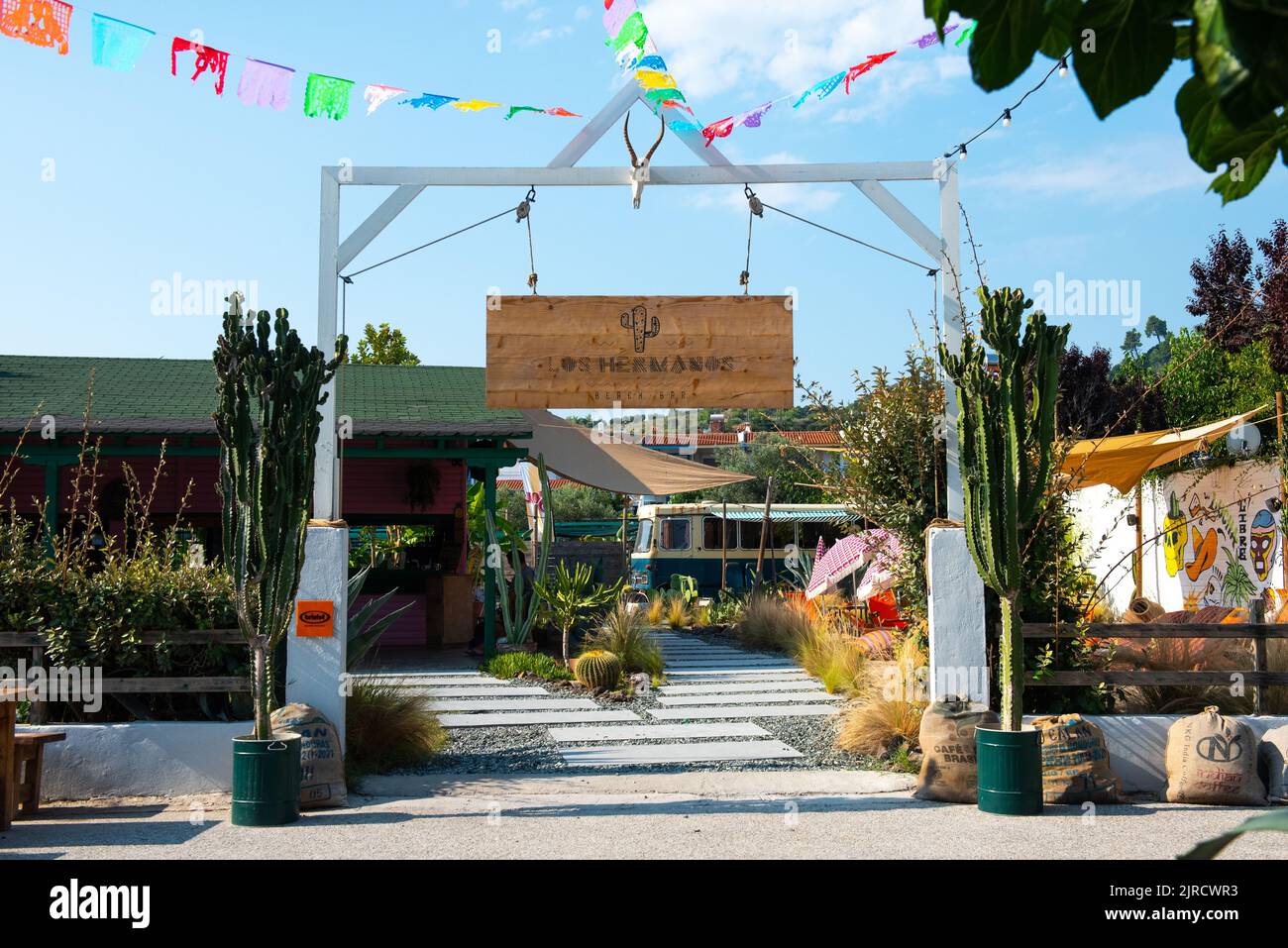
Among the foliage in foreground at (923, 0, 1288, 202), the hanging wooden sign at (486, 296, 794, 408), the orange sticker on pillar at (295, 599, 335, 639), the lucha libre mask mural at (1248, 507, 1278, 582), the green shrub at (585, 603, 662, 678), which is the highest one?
the hanging wooden sign at (486, 296, 794, 408)

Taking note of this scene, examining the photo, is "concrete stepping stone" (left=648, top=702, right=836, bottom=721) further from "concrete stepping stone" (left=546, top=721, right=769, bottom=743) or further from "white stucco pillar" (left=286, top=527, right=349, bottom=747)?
"white stucco pillar" (left=286, top=527, right=349, bottom=747)

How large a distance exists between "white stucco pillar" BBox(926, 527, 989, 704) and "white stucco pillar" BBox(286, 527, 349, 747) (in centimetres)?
421

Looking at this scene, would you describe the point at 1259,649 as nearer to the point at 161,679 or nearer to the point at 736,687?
the point at 736,687

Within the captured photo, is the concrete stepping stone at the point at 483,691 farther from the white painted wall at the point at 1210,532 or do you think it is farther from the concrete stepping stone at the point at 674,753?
the white painted wall at the point at 1210,532

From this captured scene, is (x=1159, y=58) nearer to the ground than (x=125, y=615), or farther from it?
farther from it

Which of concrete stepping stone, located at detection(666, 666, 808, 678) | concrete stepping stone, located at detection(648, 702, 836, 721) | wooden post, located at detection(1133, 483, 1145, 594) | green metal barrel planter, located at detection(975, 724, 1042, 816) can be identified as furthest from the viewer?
wooden post, located at detection(1133, 483, 1145, 594)

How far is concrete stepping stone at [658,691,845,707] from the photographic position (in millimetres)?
11258

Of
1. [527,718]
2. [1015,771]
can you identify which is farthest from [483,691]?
[1015,771]

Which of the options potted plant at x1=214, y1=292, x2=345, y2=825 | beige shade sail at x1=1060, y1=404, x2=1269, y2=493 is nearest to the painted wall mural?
beige shade sail at x1=1060, y1=404, x2=1269, y2=493

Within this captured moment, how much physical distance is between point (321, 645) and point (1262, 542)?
12.4 m

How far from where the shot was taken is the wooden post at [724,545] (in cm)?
2217

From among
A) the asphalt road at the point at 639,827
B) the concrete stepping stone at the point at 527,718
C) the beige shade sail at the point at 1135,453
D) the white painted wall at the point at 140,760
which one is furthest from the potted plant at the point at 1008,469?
the beige shade sail at the point at 1135,453

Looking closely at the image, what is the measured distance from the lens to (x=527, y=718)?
1010cm

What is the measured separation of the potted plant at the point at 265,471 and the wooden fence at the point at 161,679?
630 millimetres
